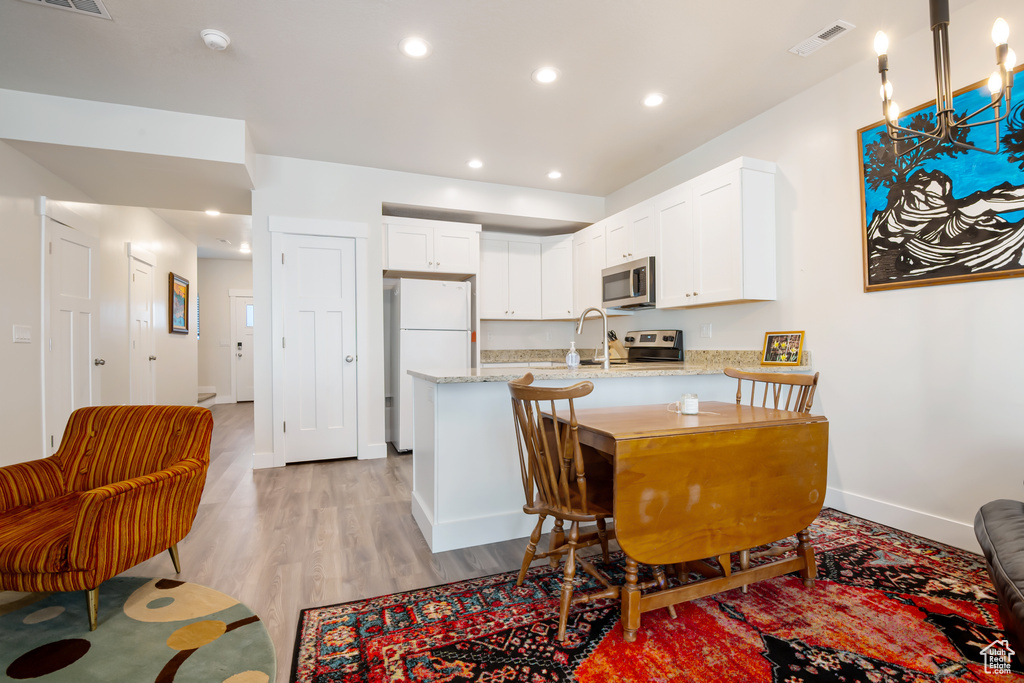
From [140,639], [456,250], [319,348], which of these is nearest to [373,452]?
[319,348]

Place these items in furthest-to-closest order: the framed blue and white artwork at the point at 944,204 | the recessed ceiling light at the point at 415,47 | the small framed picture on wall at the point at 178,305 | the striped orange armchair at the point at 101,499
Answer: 1. the small framed picture on wall at the point at 178,305
2. the recessed ceiling light at the point at 415,47
3. the framed blue and white artwork at the point at 944,204
4. the striped orange armchair at the point at 101,499

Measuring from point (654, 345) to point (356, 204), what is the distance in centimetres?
292

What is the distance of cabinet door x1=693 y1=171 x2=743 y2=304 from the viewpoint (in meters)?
3.11

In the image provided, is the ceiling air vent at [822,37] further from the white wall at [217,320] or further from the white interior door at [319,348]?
the white wall at [217,320]

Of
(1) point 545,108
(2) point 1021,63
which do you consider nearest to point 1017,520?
(2) point 1021,63

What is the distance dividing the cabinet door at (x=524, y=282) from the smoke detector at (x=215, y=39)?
3.12 m

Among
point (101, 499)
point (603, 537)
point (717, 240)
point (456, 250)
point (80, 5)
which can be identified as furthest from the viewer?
point (456, 250)

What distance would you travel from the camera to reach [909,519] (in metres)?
2.45

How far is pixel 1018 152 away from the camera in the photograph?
207cm

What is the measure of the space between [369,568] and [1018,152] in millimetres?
3373

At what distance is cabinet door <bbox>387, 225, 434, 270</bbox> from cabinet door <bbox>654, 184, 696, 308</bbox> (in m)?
2.06

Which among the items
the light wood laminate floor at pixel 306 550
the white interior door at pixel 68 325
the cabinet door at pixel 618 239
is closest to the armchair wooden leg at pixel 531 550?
the light wood laminate floor at pixel 306 550

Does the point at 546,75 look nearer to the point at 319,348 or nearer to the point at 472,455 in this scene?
the point at 472,455

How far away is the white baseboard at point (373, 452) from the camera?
421 centimetres
